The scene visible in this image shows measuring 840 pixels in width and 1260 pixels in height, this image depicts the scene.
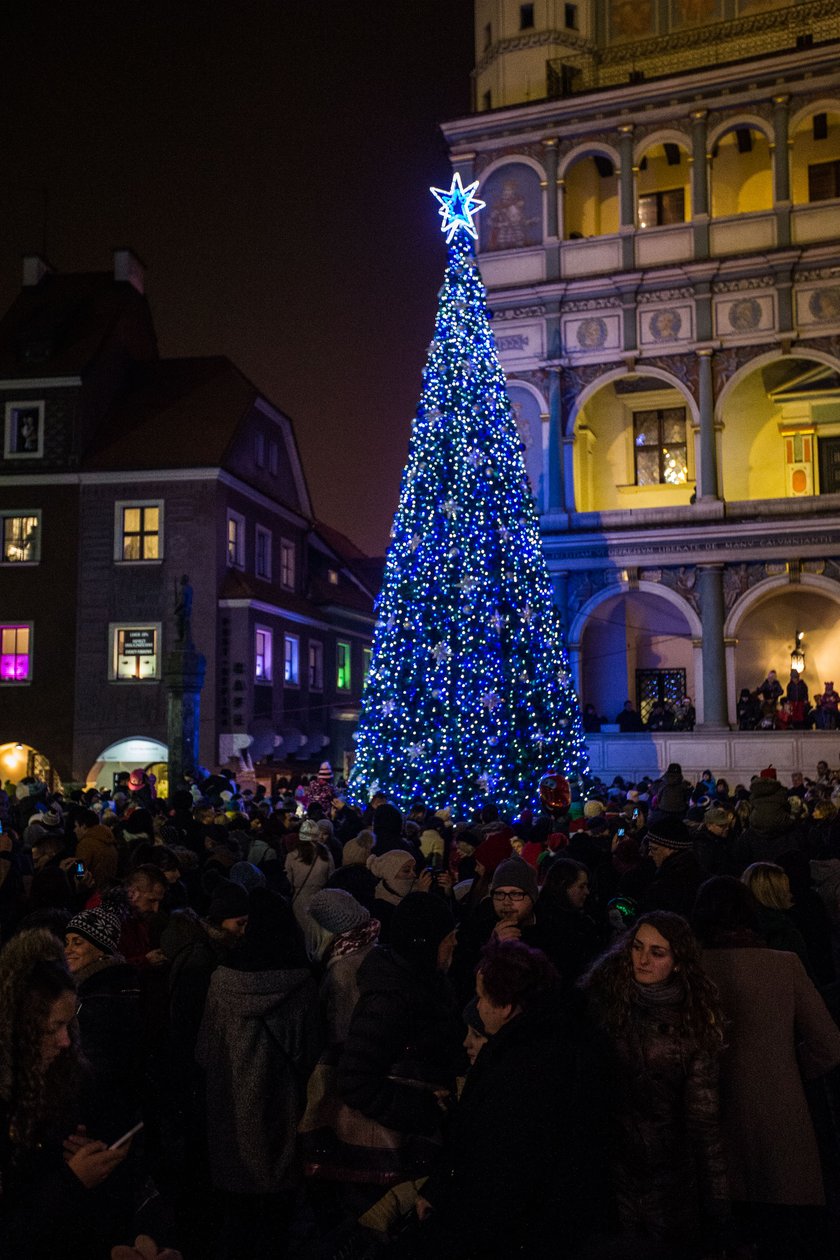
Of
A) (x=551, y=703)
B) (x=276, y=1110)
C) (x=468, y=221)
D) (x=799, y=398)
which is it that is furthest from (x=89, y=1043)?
(x=799, y=398)

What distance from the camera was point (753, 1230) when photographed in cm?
494

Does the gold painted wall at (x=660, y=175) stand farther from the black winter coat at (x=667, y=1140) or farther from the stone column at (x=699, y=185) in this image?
the black winter coat at (x=667, y=1140)

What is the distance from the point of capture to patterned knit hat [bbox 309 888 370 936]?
5336 mm

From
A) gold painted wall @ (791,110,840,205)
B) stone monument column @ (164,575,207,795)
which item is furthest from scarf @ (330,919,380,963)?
gold painted wall @ (791,110,840,205)

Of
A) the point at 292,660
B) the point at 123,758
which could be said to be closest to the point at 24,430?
the point at 123,758

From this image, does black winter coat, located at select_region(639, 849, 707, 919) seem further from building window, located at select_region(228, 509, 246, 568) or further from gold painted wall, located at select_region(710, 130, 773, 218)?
gold painted wall, located at select_region(710, 130, 773, 218)

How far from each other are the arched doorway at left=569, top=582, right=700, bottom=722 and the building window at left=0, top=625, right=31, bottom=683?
14986 millimetres

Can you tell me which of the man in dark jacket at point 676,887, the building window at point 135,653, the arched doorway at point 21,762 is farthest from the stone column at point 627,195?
the man in dark jacket at point 676,887

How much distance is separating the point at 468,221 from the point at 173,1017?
1954 centimetres

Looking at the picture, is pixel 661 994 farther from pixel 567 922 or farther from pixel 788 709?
pixel 788 709

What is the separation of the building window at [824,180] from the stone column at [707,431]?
5.60m

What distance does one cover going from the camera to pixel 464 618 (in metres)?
20.4

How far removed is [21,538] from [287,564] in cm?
829

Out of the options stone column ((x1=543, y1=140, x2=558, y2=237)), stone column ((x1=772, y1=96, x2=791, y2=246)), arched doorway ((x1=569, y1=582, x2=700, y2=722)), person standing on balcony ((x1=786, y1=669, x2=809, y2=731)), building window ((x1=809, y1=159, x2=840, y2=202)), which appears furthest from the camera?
arched doorway ((x1=569, y1=582, x2=700, y2=722))
